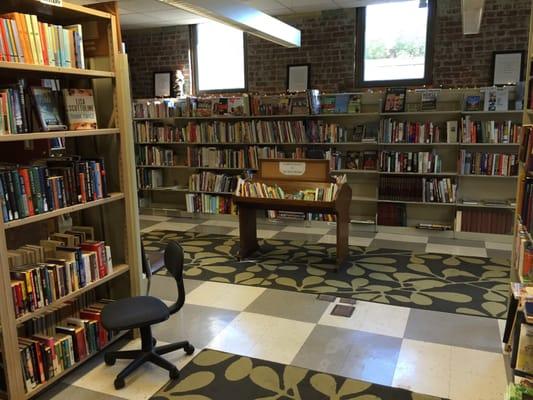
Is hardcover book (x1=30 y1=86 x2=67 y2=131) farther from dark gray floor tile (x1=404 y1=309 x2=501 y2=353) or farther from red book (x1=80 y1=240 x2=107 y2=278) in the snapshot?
dark gray floor tile (x1=404 y1=309 x2=501 y2=353)

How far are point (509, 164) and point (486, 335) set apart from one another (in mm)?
2913

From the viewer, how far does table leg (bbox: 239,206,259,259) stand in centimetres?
496

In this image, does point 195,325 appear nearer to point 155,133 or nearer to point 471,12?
point 471,12

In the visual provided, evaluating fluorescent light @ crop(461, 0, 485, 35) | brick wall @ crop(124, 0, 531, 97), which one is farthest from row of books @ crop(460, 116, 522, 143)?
fluorescent light @ crop(461, 0, 485, 35)

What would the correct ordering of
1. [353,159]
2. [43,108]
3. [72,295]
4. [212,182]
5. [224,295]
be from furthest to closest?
[212,182], [353,159], [224,295], [72,295], [43,108]

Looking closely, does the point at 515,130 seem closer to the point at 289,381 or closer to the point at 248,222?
the point at 248,222

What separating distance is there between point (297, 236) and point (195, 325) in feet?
8.87

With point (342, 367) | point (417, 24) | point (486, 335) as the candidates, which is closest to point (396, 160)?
point (417, 24)

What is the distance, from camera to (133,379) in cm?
276

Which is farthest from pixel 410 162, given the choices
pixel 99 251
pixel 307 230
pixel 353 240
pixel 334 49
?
pixel 99 251

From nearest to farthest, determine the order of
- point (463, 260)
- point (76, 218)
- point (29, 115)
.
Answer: point (29, 115) < point (76, 218) < point (463, 260)

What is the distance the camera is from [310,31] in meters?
6.75

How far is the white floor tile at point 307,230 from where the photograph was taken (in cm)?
612

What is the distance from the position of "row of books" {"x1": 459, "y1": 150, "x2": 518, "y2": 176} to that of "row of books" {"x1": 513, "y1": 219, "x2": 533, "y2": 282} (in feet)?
8.96
